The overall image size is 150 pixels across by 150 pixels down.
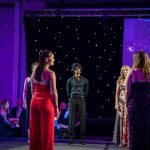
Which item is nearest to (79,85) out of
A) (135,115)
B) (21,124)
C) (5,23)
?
(21,124)

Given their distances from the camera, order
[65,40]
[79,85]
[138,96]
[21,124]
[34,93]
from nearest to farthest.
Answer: [138,96], [34,93], [79,85], [21,124], [65,40]

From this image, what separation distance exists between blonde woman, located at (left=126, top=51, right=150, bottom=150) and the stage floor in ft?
9.16

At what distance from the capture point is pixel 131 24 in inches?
482

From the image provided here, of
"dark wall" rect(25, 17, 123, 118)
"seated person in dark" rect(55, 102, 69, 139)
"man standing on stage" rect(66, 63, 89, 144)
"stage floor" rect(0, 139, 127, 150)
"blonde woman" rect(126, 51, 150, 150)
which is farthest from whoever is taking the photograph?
"dark wall" rect(25, 17, 123, 118)

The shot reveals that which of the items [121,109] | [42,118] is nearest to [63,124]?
[121,109]

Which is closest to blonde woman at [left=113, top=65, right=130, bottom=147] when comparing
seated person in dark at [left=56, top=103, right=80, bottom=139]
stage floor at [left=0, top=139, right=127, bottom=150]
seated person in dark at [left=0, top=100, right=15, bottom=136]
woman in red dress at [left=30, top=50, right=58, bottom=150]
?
stage floor at [left=0, top=139, right=127, bottom=150]

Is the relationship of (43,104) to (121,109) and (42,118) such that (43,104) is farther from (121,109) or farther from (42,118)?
(121,109)

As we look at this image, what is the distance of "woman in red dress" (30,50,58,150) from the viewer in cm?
628

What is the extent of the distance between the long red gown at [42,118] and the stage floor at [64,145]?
6.96 feet

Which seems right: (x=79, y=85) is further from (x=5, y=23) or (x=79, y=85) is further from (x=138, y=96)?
(x=5, y=23)

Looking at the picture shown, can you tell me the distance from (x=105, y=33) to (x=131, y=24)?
94 cm

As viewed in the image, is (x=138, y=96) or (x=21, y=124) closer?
(x=138, y=96)

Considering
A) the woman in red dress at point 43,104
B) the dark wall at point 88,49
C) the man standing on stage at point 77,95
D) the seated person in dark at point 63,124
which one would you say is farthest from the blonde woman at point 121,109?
the dark wall at point 88,49

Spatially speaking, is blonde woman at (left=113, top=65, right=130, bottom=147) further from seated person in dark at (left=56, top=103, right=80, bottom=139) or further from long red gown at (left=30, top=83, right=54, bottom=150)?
long red gown at (left=30, top=83, right=54, bottom=150)
